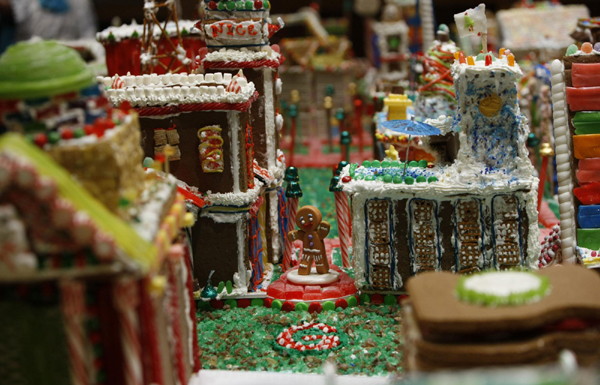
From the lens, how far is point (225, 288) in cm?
878

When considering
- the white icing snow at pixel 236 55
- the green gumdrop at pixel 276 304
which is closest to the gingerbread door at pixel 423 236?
the green gumdrop at pixel 276 304

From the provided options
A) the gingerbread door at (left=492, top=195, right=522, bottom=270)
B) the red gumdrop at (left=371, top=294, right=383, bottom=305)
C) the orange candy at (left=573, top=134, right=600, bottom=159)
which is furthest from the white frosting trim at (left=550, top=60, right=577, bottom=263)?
the red gumdrop at (left=371, top=294, right=383, bottom=305)

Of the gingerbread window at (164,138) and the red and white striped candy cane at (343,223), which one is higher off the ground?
the gingerbread window at (164,138)

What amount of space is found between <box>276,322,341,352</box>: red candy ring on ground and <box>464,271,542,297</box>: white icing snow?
2.59 metres

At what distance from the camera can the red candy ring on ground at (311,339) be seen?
763 cm

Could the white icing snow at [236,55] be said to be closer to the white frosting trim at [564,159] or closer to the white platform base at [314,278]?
the white platform base at [314,278]

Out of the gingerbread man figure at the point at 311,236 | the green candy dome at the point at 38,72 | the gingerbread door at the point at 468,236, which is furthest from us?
the gingerbread man figure at the point at 311,236

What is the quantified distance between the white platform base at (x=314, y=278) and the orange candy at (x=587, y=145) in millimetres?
3051

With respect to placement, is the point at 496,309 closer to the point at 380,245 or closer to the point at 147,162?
the point at 380,245

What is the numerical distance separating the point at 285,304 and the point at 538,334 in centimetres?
385

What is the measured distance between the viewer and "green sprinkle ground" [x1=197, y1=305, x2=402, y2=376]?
732 centimetres

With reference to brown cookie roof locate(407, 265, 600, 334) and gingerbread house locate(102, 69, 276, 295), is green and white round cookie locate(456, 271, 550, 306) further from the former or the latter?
gingerbread house locate(102, 69, 276, 295)

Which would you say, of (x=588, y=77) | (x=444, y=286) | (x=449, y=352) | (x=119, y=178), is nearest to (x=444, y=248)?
(x=588, y=77)

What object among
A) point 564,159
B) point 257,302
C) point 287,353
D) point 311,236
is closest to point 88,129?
point 287,353
